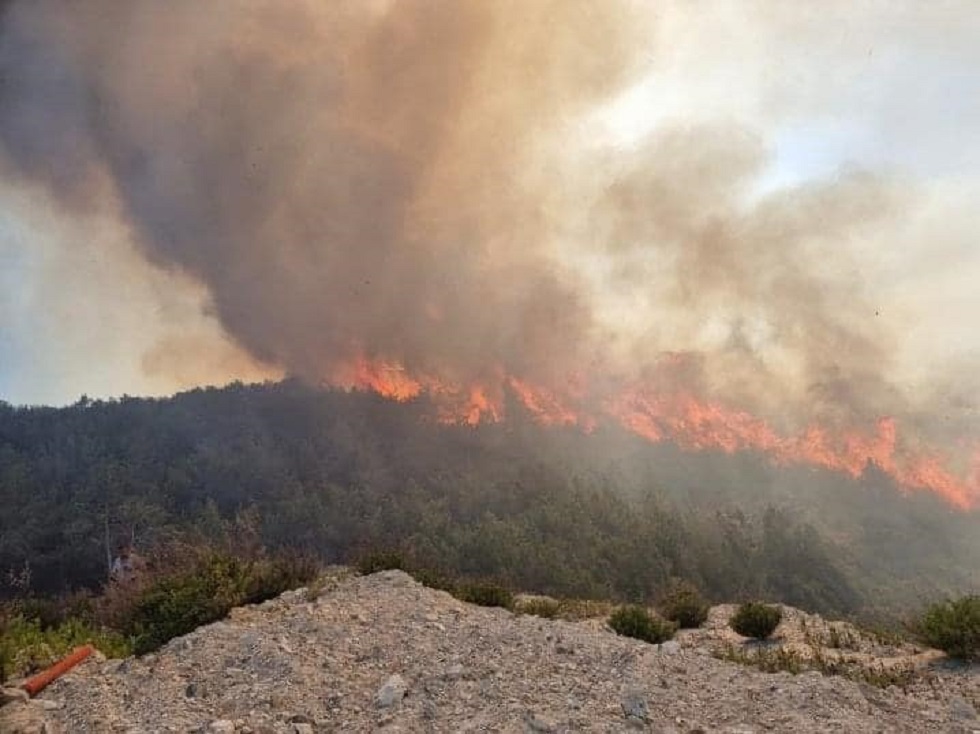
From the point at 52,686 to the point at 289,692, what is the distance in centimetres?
365

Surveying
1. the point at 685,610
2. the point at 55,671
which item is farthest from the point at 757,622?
the point at 55,671

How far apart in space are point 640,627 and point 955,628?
524 cm

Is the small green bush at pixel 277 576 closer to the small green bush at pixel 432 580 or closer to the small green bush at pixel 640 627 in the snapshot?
the small green bush at pixel 432 580

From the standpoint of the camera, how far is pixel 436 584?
54.7 feet

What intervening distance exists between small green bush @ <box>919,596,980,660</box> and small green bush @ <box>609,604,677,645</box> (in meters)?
4.42

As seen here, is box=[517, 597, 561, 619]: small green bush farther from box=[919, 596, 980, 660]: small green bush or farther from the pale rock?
box=[919, 596, 980, 660]: small green bush

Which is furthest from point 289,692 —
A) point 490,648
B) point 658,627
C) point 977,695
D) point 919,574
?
point 919,574

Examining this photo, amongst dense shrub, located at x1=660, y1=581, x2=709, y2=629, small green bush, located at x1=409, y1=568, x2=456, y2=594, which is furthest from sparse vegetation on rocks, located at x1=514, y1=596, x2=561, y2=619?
dense shrub, located at x1=660, y1=581, x2=709, y2=629

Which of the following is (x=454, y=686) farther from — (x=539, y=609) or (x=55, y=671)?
(x=539, y=609)

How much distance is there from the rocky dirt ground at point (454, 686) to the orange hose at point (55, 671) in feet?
0.49

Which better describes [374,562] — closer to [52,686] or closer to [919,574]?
[52,686]

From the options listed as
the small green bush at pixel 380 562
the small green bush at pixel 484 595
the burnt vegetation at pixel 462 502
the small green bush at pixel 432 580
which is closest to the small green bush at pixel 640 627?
the small green bush at pixel 484 595

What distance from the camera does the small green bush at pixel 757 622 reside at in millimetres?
15055

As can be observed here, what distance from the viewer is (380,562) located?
1778 centimetres
